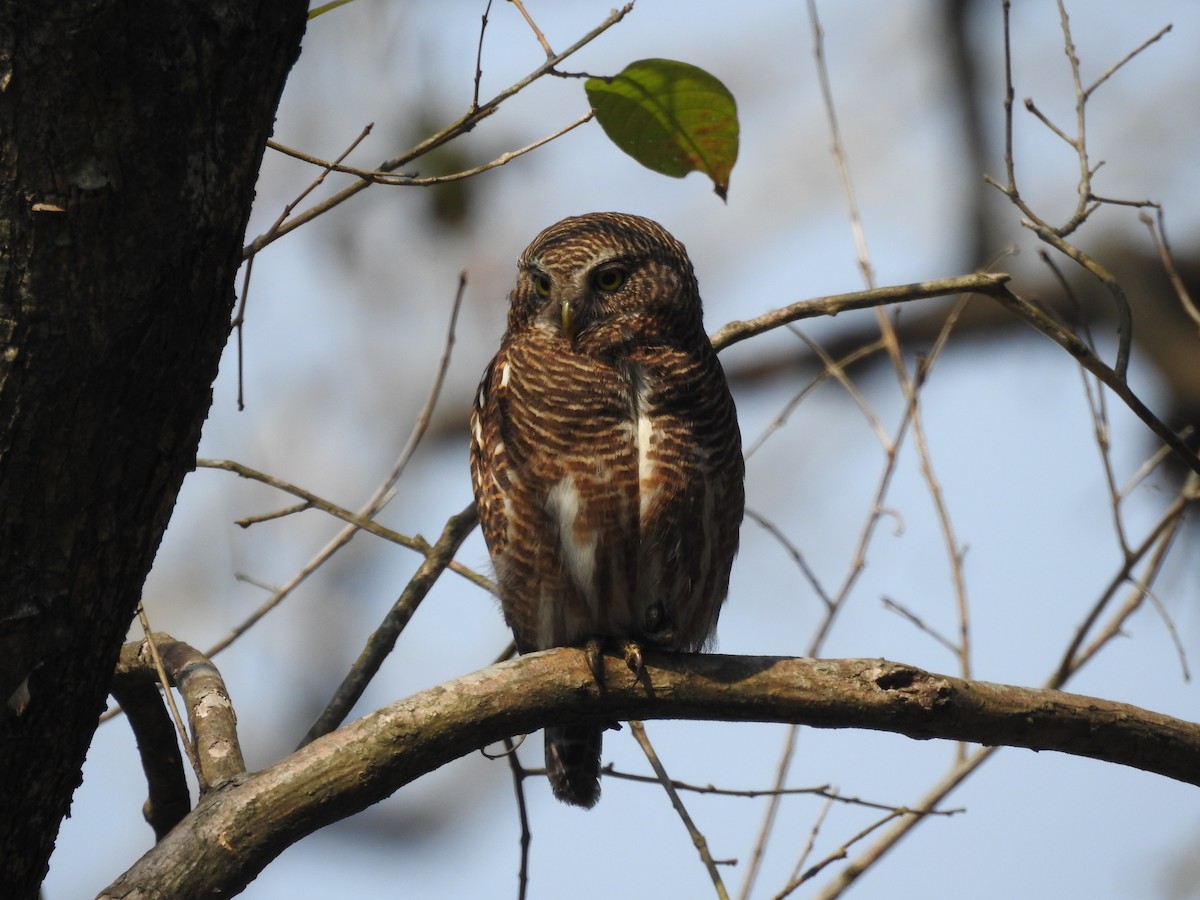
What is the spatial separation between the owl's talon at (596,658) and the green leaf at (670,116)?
121 cm

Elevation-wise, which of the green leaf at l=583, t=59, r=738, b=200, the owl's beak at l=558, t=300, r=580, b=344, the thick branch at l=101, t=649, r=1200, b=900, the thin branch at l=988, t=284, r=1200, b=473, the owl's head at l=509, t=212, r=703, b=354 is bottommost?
the thick branch at l=101, t=649, r=1200, b=900

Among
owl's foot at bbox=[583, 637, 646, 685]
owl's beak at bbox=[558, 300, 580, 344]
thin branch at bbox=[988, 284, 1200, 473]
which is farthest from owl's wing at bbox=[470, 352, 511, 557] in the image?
thin branch at bbox=[988, 284, 1200, 473]

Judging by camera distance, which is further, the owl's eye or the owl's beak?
the owl's eye

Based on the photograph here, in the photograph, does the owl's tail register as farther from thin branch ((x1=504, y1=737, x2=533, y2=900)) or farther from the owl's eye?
the owl's eye

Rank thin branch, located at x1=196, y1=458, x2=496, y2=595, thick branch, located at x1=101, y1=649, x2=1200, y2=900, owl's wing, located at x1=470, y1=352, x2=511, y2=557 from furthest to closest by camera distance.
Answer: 1. owl's wing, located at x1=470, y1=352, x2=511, y2=557
2. thin branch, located at x1=196, y1=458, x2=496, y2=595
3. thick branch, located at x1=101, y1=649, x2=1200, y2=900

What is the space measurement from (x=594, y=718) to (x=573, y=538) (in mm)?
877

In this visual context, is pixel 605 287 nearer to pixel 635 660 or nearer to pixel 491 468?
pixel 491 468

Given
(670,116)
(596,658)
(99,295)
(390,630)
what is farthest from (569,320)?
(99,295)

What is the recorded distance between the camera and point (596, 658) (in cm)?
297

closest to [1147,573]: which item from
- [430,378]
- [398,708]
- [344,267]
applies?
[398,708]

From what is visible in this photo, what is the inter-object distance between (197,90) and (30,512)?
Answer: 0.73 m

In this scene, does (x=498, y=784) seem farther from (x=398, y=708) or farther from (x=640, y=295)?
(x=398, y=708)

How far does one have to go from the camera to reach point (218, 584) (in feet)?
35.6

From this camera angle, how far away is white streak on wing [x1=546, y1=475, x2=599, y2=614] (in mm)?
3619
